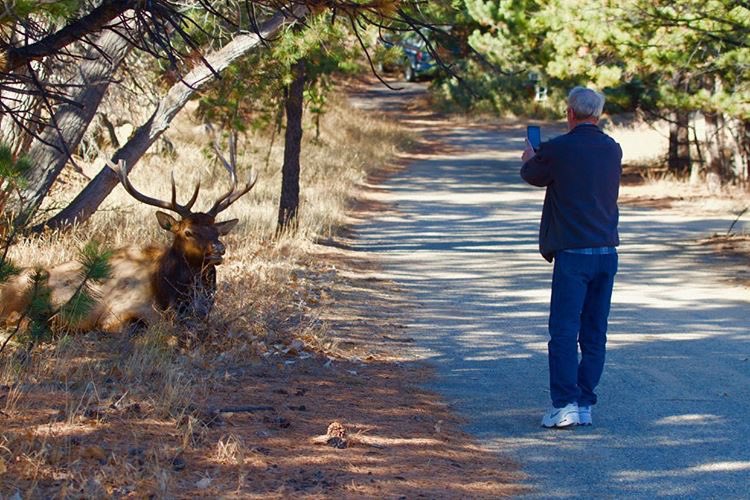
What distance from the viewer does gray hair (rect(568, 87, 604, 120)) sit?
23.0ft

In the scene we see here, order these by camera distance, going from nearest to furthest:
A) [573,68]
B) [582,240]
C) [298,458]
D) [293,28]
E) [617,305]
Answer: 1. [298,458]
2. [582,240]
3. [617,305]
4. [293,28]
5. [573,68]

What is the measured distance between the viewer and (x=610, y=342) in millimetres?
9969

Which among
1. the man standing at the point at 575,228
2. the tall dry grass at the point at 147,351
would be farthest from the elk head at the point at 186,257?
the man standing at the point at 575,228

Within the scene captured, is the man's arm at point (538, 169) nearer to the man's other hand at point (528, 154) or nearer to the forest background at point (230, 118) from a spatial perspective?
the man's other hand at point (528, 154)

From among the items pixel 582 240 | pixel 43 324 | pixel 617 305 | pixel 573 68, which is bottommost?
pixel 617 305

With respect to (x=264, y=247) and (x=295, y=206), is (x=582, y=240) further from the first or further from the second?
(x=295, y=206)

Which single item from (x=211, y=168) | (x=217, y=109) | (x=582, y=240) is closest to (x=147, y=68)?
(x=217, y=109)

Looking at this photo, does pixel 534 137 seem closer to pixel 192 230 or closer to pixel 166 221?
pixel 192 230

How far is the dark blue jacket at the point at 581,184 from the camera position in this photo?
694 cm

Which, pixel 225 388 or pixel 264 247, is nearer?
pixel 225 388

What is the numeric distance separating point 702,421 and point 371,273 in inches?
279

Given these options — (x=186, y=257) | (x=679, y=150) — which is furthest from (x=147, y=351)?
(x=679, y=150)

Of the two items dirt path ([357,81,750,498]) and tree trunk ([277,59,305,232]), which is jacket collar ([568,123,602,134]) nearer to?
dirt path ([357,81,750,498])

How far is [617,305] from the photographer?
1191cm
